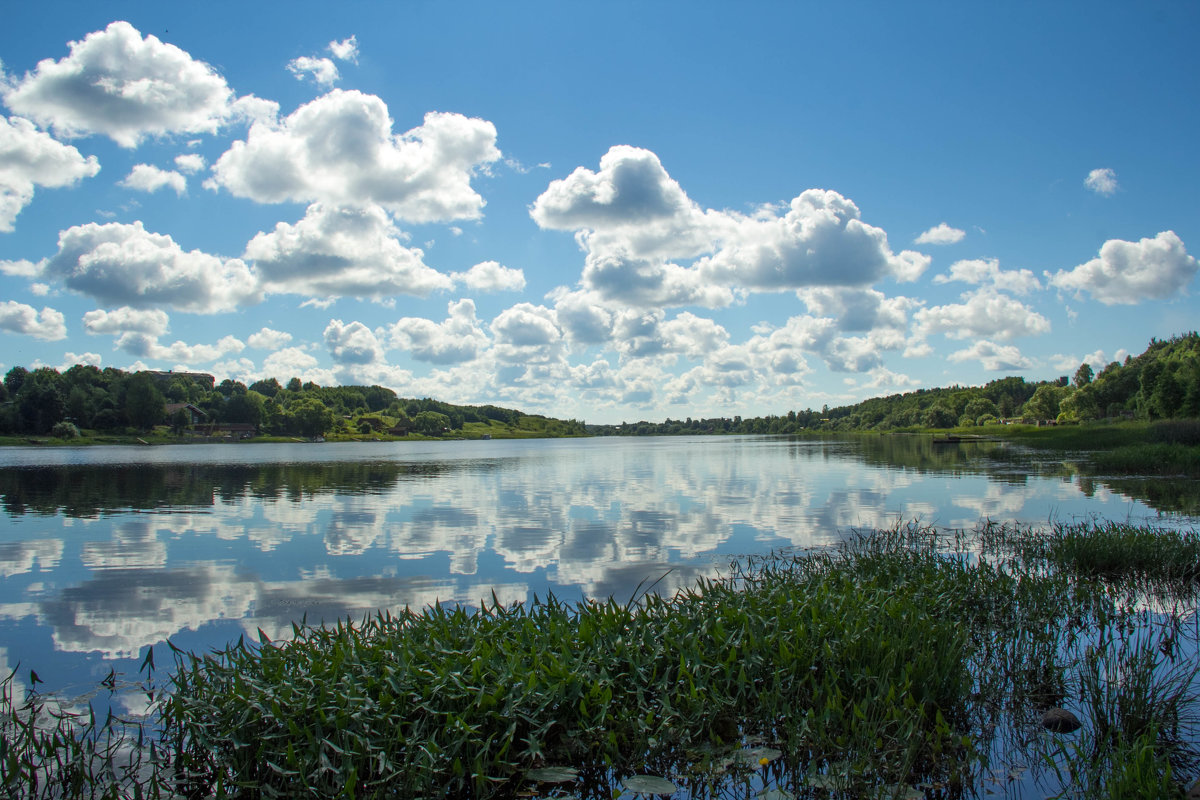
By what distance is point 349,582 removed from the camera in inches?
626

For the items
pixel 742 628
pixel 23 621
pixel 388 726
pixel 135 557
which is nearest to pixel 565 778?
pixel 388 726

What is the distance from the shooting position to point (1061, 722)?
7.45 m

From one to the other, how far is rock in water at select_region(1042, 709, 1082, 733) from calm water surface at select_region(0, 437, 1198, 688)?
616 centimetres

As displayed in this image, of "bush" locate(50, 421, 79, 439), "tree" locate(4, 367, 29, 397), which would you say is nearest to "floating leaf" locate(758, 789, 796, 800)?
"bush" locate(50, 421, 79, 439)

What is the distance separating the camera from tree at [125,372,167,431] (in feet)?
528

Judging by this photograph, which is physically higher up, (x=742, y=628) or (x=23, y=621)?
(x=742, y=628)

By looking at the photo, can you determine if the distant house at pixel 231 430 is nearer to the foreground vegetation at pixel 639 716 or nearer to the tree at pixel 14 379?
the tree at pixel 14 379

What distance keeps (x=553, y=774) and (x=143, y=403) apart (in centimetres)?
19156

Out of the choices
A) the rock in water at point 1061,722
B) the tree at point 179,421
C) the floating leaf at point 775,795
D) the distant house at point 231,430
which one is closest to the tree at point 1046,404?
the rock in water at point 1061,722

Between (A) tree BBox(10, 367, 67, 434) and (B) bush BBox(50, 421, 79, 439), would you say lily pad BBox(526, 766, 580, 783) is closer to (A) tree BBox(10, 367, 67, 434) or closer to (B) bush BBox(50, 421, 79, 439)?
(B) bush BBox(50, 421, 79, 439)

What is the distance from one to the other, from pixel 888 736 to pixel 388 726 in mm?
4916

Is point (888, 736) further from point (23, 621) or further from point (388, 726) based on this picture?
point (23, 621)

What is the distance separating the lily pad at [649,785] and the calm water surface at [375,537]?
16.9 feet

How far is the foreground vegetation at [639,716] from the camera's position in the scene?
5836 millimetres
